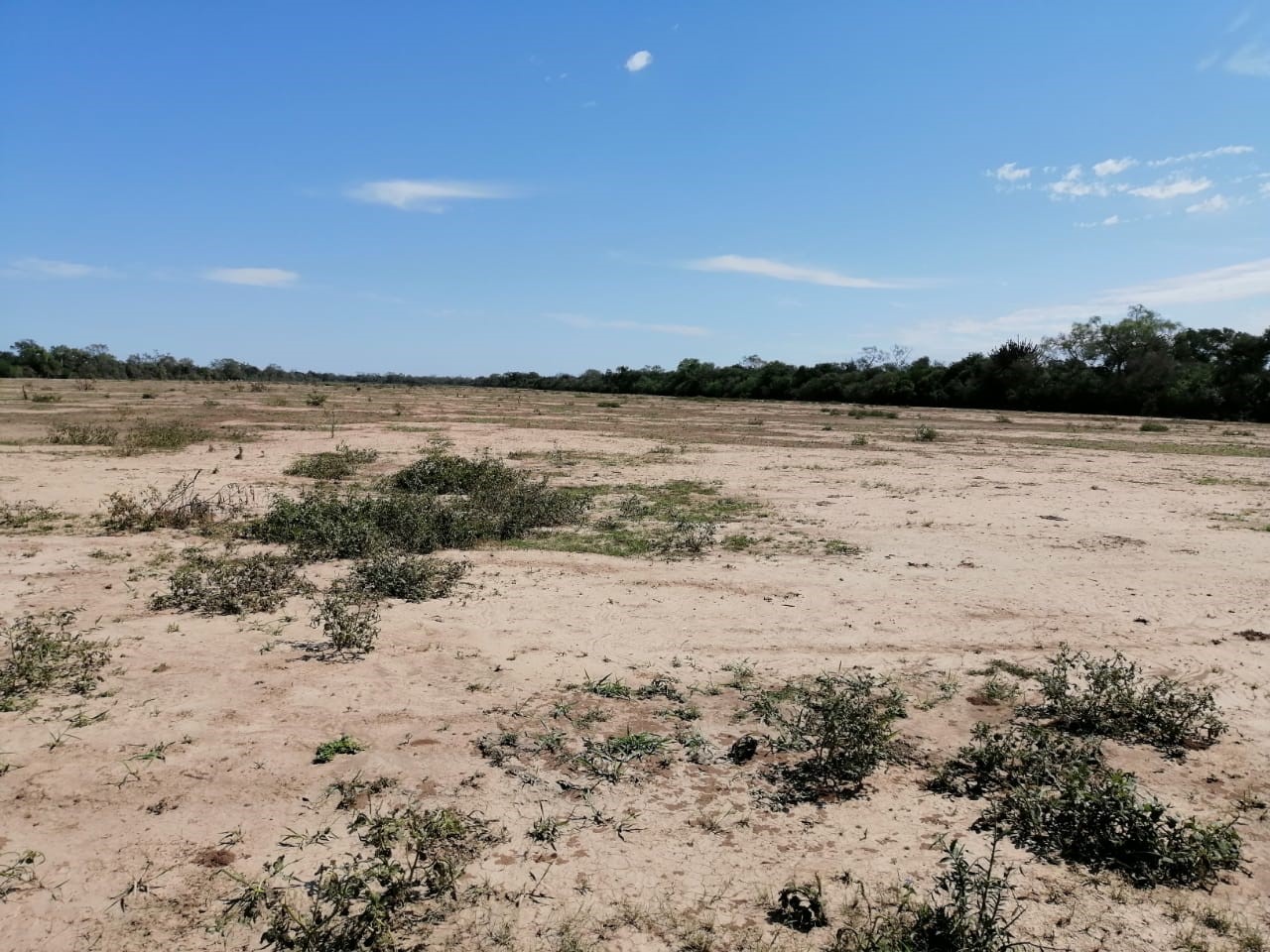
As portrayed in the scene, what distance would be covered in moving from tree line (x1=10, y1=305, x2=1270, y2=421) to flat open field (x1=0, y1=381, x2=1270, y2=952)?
46493 mm

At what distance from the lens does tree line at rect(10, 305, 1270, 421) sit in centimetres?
4941

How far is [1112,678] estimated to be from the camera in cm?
552

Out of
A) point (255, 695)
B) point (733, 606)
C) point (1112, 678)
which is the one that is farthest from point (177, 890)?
point (1112, 678)

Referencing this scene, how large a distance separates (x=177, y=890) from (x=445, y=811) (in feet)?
4.20

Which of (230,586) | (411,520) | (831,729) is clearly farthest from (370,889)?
(411,520)

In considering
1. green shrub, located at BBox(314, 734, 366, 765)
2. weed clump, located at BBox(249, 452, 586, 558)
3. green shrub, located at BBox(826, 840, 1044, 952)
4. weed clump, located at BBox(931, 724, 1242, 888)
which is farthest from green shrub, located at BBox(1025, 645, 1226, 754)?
weed clump, located at BBox(249, 452, 586, 558)

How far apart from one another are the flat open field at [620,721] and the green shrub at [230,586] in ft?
0.85

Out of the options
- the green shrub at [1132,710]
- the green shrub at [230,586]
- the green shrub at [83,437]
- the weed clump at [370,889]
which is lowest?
the weed clump at [370,889]

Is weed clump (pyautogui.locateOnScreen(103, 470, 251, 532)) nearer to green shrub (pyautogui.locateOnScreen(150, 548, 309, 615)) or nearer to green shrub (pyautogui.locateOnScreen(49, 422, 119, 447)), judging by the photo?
green shrub (pyautogui.locateOnScreen(150, 548, 309, 615))

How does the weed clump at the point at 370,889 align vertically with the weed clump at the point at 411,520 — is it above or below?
below

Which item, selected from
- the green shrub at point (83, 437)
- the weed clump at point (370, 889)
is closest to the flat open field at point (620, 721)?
the weed clump at point (370, 889)

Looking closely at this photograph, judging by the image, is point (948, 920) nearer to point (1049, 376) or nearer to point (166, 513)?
point (166, 513)

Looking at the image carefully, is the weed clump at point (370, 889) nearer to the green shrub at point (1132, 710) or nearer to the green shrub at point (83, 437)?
the green shrub at point (1132, 710)

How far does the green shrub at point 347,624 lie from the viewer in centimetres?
630
